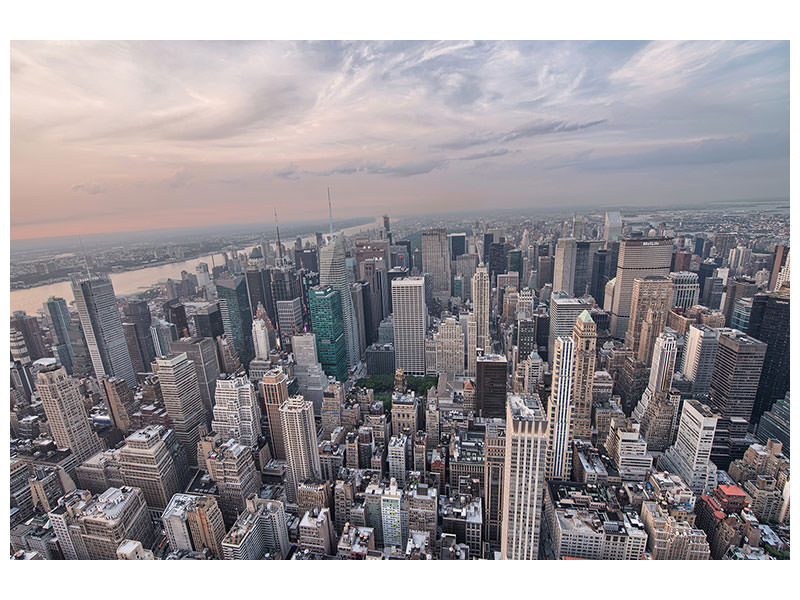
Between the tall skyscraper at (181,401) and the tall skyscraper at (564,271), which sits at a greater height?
the tall skyscraper at (564,271)

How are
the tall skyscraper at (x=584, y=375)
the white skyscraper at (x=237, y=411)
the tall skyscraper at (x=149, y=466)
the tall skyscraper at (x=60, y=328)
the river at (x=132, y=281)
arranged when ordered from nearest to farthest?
1. the river at (x=132, y=281)
2. the tall skyscraper at (x=149, y=466)
3. the tall skyscraper at (x=60, y=328)
4. the tall skyscraper at (x=584, y=375)
5. the white skyscraper at (x=237, y=411)

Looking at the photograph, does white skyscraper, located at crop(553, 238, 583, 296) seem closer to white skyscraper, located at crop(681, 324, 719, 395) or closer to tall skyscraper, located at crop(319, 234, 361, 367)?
white skyscraper, located at crop(681, 324, 719, 395)

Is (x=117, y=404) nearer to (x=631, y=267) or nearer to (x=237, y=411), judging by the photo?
(x=237, y=411)

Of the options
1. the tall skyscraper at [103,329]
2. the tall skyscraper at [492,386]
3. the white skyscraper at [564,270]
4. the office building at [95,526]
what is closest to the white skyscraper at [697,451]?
the tall skyscraper at [492,386]

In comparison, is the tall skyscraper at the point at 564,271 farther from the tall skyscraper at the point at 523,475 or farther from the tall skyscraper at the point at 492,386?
the tall skyscraper at the point at 523,475

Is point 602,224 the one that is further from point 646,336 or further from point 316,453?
point 316,453

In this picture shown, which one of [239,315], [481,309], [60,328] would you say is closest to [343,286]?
[239,315]

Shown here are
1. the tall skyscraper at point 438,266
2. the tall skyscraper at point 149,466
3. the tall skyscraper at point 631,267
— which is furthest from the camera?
the tall skyscraper at point 438,266
